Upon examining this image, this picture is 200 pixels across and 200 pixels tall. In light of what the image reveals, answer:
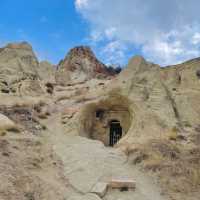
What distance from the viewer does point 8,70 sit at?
76.6 ft

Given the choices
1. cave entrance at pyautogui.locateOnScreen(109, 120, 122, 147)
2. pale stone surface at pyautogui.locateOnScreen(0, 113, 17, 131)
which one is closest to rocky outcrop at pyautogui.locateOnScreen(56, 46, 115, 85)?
cave entrance at pyautogui.locateOnScreen(109, 120, 122, 147)

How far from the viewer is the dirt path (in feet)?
35.0

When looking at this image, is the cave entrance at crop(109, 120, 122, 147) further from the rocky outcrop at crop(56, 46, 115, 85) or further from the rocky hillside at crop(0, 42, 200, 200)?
the rocky outcrop at crop(56, 46, 115, 85)

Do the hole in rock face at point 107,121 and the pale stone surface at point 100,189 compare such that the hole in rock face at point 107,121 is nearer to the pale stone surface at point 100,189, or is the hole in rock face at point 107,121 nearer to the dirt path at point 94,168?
the dirt path at point 94,168

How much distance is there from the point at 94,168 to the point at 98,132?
8016 millimetres

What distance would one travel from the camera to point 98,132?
66.3ft

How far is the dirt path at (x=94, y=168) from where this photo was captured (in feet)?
35.0

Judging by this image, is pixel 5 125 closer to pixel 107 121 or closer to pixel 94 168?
pixel 94 168

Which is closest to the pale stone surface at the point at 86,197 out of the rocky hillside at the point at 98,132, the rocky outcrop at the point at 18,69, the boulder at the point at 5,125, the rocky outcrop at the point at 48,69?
the rocky hillside at the point at 98,132

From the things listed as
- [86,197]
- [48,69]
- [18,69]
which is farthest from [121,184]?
[48,69]

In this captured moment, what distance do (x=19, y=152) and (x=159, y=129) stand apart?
7590 mm

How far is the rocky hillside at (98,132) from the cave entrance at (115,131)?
68 millimetres

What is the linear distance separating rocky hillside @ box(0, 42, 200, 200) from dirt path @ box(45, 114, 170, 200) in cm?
4

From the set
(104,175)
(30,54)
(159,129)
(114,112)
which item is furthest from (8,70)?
(104,175)
